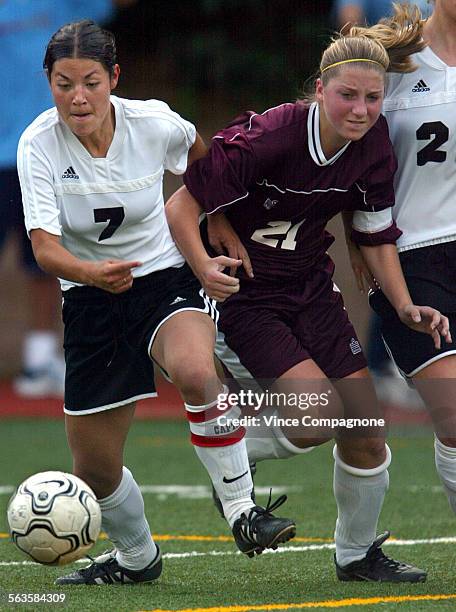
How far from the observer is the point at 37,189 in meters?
4.61

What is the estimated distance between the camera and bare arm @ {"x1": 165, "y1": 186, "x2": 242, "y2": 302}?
4.54 meters

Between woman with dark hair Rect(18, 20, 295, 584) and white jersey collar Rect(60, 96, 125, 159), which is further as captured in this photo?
white jersey collar Rect(60, 96, 125, 159)

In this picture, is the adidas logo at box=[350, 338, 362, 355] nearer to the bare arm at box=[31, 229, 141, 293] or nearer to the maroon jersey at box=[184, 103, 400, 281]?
the maroon jersey at box=[184, 103, 400, 281]

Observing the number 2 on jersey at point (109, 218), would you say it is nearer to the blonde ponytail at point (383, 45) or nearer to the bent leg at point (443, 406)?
the blonde ponytail at point (383, 45)

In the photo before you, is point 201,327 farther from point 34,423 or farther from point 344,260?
point 344,260

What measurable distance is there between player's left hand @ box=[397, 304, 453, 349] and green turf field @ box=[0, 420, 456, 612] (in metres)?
0.87

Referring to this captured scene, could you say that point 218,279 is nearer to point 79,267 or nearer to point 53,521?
point 79,267

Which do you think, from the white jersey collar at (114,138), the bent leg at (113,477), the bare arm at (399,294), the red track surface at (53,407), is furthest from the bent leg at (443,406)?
the red track surface at (53,407)

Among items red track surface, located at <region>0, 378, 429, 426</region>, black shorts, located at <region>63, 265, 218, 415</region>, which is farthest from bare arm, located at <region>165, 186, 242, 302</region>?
red track surface, located at <region>0, 378, 429, 426</region>

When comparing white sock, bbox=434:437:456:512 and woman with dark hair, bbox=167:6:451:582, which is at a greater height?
woman with dark hair, bbox=167:6:451:582

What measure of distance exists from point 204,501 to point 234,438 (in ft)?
9.21

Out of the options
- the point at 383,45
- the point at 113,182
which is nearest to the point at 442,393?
the point at 383,45

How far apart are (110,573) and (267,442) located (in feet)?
2.59

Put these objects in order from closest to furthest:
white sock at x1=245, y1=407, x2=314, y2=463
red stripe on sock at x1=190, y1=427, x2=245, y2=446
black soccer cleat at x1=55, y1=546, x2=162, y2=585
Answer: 1. red stripe on sock at x1=190, y1=427, x2=245, y2=446
2. white sock at x1=245, y1=407, x2=314, y2=463
3. black soccer cleat at x1=55, y1=546, x2=162, y2=585
